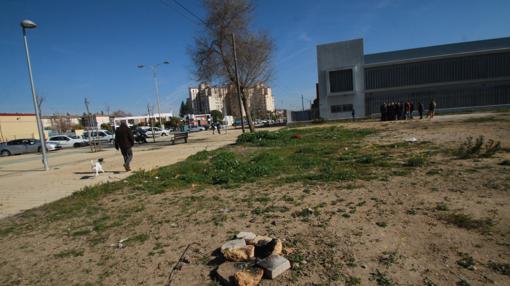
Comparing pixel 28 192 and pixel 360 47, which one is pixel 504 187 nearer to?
pixel 28 192

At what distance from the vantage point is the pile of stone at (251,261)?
284 cm

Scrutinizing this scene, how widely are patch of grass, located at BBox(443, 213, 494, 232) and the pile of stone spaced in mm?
2475

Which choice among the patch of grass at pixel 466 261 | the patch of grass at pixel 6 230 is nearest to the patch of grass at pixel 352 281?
the patch of grass at pixel 466 261

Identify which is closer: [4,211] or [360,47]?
[4,211]

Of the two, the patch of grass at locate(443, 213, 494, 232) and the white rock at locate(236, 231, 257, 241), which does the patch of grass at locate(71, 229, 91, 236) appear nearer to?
the white rock at locate(236, 231, 257, 241)

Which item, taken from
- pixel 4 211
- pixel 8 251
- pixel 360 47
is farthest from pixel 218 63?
pixel 360 47

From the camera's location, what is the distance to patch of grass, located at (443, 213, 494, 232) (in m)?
3.59

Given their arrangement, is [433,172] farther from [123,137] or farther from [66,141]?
[66,141]

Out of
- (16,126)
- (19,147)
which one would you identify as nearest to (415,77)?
(19,147)

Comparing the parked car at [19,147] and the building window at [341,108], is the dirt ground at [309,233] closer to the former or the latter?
the parked car at [19,147]

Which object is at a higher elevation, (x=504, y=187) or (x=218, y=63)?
(x=218, y=63)

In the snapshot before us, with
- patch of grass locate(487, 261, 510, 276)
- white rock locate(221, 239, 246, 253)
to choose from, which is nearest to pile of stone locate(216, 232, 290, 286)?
white rock locate(221, 239, 246, 253)

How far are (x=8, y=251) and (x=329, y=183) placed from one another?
5.90 meters

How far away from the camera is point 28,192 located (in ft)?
27.8
